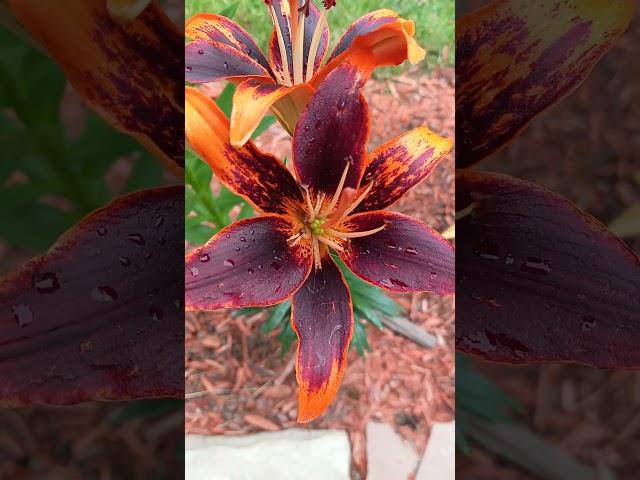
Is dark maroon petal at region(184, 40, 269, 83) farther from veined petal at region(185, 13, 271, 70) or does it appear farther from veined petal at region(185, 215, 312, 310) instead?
veined petal at region(185, 215, 312, 310)

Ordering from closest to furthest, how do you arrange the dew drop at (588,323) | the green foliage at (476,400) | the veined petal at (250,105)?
the veined petal at (250,105), the dew drop at (588,323), the green foliage at (476,400)

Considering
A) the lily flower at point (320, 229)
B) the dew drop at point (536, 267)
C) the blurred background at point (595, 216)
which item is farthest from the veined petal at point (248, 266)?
the blurred background at point (595, 216)

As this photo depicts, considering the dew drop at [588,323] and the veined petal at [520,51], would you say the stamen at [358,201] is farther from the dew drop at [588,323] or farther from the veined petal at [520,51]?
the dew drop at [588,323]

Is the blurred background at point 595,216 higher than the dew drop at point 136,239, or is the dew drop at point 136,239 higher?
the dew drop at point 136,239

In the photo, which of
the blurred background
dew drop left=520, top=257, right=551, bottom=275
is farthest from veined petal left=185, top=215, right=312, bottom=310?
the blurred background

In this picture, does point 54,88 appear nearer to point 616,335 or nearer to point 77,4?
point 77,4
